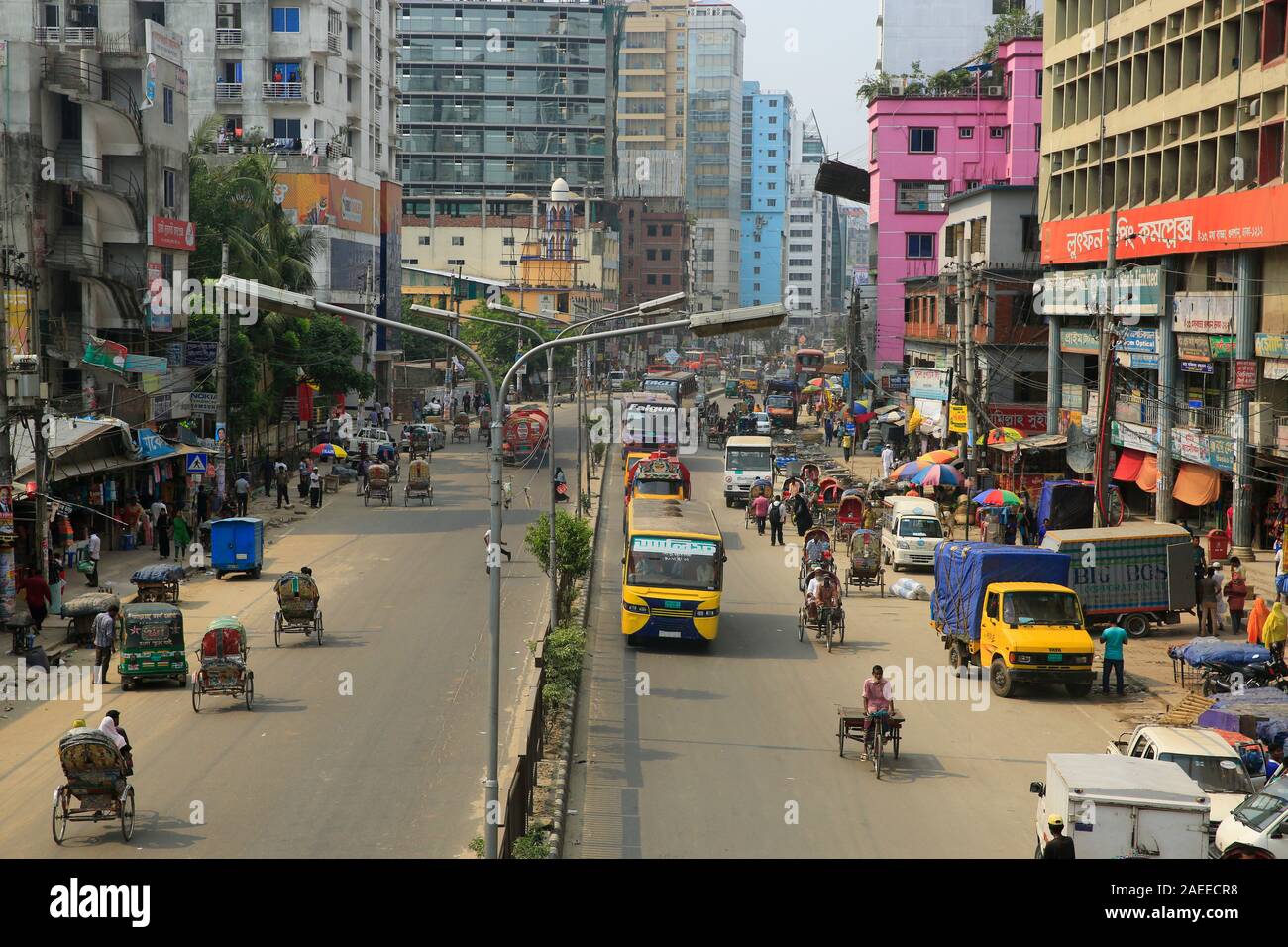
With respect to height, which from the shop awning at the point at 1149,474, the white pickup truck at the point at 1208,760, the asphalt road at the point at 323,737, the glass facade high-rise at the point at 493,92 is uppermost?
the glass facade high-rise at the point at 493,92

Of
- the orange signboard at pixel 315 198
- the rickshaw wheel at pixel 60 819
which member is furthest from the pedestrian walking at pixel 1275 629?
the orange signboard at pixel 315 198

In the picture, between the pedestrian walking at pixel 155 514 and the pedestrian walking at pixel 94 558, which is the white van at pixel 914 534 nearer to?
the pedestrian walking at pixel 155 514

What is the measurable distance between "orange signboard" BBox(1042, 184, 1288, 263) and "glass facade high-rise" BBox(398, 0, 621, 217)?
103 meters

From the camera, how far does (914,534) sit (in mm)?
36812

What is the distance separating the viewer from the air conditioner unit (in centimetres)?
3512

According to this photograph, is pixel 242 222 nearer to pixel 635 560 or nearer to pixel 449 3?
pixel 635 560

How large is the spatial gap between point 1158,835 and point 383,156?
84.5 metres

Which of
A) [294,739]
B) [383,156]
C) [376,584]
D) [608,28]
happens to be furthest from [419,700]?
[608,28]

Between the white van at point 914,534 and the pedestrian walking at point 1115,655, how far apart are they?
41.4 ft

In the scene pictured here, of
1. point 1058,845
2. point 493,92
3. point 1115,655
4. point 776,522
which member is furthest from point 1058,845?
point 493,92

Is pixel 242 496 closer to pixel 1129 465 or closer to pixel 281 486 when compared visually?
pixel 281 486

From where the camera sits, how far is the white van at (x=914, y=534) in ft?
120

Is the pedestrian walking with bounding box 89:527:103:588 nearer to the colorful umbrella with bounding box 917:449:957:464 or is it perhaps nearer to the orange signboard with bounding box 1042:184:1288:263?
the colorful umbrella with bounding box 917:449:957:464

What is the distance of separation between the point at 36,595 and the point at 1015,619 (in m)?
17.3
